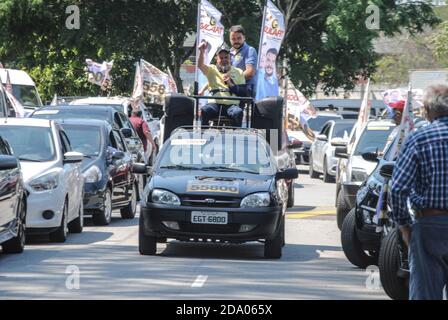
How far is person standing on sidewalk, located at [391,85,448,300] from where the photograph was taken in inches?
337

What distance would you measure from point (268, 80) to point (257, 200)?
49.9 ft

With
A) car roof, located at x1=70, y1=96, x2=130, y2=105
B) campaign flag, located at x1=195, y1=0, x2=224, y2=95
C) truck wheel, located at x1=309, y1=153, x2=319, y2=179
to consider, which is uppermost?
campaign flag, located at x1=195, y1=0, x2=224, y2=95

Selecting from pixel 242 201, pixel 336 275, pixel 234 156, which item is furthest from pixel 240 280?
pixel 234 156

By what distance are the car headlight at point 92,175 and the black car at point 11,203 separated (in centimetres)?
447

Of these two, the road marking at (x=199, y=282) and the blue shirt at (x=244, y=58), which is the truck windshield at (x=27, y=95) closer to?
the blue shirt at (x=244, y=58)

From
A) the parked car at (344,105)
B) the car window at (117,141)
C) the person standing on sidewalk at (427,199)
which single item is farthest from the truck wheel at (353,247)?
the parked car at (344,105)

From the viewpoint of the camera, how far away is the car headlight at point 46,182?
1694 cm

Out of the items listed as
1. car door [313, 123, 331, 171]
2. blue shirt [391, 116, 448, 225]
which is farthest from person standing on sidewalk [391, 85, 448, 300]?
car door [313, 123, 331, 171]

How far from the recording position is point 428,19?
46250mm

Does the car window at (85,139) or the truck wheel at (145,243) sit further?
the car window at (85,139)

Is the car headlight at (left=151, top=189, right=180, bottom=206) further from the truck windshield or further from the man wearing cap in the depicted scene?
the truck windshield

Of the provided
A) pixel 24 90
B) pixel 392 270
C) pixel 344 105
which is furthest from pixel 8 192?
pixel 344 105

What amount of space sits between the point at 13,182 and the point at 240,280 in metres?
3.16

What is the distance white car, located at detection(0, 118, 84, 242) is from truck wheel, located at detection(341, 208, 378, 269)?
13.1ft
